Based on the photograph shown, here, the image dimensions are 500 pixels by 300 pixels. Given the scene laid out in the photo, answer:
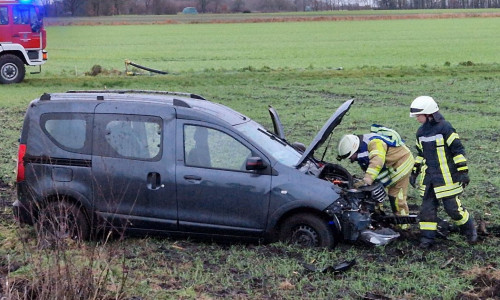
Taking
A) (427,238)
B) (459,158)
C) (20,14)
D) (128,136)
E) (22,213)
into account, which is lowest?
(427,238)

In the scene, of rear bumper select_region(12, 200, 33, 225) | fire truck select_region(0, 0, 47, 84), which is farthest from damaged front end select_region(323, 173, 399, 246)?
fire truck select_region(0, 0, 47, 84)

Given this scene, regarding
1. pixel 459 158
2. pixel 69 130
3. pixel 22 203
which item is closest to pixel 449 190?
pixel 459 158

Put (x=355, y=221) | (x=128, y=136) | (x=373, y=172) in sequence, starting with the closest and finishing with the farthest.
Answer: (x=355, y=221) < (x=128, y=136) < (x=373, y=172)

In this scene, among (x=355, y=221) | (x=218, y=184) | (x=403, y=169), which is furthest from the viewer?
(x=403, y=169)

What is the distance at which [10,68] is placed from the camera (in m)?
29.1

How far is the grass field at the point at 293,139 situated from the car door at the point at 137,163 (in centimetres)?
35

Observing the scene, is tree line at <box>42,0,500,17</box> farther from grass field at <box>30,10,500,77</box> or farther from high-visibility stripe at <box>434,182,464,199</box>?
high-visibility stripe at <box>434,182,464,199</box>

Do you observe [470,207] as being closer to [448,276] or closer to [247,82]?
[448,276]

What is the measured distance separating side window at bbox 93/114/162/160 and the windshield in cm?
88

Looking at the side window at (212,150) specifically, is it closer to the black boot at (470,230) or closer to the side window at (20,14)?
the black boot at (470,230)

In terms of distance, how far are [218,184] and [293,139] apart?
7.49 metres

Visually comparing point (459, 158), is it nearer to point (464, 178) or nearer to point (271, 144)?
point (464, 178)

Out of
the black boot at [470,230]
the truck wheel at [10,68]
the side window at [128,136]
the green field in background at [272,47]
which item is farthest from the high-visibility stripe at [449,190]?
the green field in background at [272,47]

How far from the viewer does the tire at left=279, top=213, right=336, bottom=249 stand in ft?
26.9
